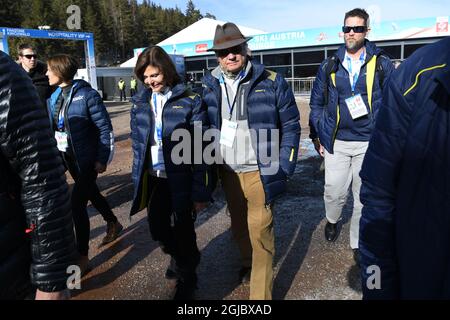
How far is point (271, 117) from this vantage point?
115 inches

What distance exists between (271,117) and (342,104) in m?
1.05

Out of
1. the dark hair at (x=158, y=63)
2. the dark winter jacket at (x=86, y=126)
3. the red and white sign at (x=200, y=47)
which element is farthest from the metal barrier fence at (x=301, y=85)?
the dark hair at (x=158, y=63)

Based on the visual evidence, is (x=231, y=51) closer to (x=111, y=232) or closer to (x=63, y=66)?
(x=63, y=66)

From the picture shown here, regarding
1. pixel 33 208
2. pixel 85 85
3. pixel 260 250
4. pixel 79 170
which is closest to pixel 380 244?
pixel 33 208

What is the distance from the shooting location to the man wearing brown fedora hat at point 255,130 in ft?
9.48

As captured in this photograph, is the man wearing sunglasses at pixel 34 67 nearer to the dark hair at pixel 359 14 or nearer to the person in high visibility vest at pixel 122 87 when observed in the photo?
the dark hair at pixel 359 14

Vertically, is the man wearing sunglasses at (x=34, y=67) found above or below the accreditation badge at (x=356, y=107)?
above

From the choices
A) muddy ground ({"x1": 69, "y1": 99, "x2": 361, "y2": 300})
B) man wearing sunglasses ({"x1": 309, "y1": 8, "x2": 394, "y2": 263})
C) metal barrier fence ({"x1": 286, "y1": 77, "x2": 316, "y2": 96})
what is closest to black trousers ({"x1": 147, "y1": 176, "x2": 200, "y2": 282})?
muddy ground ({"x1": 69, "y1": 99, "x2": 361, "y2": 300})

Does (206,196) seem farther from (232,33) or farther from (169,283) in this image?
(232,33)

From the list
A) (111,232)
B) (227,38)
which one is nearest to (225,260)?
(111,232)

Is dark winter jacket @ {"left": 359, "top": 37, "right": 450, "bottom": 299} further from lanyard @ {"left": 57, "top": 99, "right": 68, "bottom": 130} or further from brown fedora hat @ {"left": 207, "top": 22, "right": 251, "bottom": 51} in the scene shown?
lanyard @ {"left": 57, "top": 99, "right": 68, "bottom": 130}

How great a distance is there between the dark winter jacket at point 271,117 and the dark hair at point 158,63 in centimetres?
32

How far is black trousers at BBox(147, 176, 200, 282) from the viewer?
3074mm

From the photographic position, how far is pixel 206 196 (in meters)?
2.97
